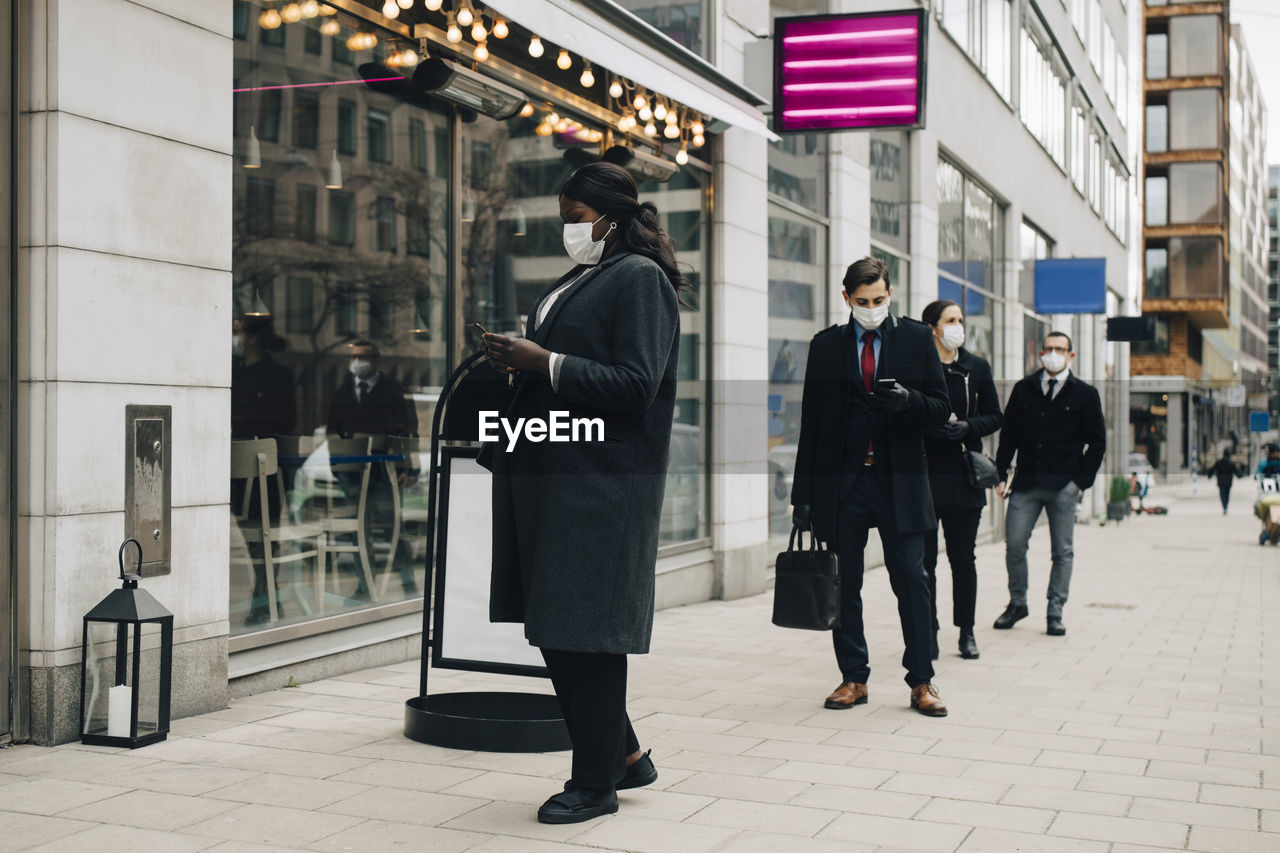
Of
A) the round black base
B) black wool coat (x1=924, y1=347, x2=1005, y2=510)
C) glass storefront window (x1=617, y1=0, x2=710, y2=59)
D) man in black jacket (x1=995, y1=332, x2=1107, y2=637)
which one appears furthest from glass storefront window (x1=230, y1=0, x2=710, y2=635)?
man in black jacket (x1=995, y1=332, x2=1107, y2=637)

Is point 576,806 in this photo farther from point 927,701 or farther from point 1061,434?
point 1061,434

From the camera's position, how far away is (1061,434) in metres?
9.07

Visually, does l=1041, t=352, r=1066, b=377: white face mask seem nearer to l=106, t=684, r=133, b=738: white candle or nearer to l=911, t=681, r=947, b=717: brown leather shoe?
l=911, t=681, r=947, b=717: brown leather shoe

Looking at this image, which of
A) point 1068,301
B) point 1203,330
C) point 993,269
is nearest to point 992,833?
point 993,269

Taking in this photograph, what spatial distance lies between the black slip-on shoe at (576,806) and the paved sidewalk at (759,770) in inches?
1.9

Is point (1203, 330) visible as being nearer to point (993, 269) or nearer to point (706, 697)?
point (993, 269)

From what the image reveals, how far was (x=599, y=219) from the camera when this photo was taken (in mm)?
4152

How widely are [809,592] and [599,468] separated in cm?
213

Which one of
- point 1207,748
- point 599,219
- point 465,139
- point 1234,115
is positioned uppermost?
point 1234,115

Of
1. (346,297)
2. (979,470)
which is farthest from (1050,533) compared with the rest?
(346,297)

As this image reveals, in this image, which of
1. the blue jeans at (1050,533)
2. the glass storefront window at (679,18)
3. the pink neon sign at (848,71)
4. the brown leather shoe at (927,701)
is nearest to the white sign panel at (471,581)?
the brown leather shoe at (927,701)

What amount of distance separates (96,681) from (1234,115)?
87.8 metres

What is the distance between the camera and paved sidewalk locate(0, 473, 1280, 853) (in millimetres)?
4066

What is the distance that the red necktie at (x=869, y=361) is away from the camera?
621 cm
